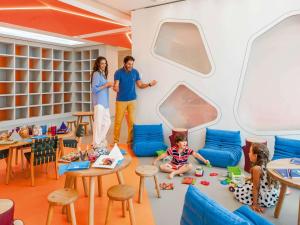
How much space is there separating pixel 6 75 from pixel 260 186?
298 inches

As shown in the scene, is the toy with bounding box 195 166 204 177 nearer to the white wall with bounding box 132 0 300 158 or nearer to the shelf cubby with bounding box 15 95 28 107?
the white wall with bounding box 132 0 300 158

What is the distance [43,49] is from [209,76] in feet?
20.8

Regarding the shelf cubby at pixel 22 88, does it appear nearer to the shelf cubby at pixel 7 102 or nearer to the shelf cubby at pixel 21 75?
the shelf cubby at pixel 21 75

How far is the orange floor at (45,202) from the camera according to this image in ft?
8.69

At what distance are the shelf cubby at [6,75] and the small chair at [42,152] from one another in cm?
468

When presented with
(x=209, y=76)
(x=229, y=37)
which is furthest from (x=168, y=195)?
(x=229, y=37)

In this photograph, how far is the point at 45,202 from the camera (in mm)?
3066

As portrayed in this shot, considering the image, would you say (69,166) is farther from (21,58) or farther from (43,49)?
(43,49)

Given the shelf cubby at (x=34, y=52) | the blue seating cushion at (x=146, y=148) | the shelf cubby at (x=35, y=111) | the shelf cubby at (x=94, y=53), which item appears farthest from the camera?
the shelf cubby at (x=94, y=53)

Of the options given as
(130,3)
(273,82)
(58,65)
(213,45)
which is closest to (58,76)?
(58,65)

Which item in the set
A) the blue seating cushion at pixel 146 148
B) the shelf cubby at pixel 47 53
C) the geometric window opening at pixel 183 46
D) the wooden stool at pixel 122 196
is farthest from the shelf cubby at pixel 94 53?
the wooden stool at pixel 122 196

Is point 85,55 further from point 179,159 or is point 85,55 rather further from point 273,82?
point 273,82

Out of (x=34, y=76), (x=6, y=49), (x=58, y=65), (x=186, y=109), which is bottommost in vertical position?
(x=186, y=109)

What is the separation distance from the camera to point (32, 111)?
8547 millimetres
